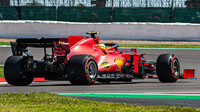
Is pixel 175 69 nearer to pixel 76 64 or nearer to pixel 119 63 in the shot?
pixel 119 63

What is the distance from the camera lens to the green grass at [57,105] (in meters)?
7.74

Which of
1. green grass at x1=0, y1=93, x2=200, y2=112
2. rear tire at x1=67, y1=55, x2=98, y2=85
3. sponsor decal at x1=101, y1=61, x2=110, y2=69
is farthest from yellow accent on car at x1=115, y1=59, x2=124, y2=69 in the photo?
green grass at x1=0, y1=93, x2=200, y2=112

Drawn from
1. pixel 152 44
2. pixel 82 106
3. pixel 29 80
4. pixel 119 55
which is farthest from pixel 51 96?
pixel 152 44

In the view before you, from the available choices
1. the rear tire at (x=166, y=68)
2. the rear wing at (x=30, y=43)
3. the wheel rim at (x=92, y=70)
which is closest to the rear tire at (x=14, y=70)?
the rear wing at (x=30, y=43)

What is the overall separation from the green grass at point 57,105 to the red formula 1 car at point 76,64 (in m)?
1.96

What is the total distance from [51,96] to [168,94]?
94.2 inches

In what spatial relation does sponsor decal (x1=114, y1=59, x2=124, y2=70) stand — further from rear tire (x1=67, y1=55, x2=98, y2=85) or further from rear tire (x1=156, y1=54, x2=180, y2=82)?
rear tire (x1=67, y1=55, x2=98, y2=85)

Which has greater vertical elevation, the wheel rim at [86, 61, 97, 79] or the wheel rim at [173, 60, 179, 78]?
the wheel rim at [86, 61, 97, 79]

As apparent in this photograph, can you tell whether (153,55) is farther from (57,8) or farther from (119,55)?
(57,8)

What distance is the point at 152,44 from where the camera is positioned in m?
30.5

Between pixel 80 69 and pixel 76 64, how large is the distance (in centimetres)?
14

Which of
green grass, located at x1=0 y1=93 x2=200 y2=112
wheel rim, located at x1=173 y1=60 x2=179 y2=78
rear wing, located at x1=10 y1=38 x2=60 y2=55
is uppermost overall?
rear wing, located at x1=10 y1=38 x2=60 y2=55

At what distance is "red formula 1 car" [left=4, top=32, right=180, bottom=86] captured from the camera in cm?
1163

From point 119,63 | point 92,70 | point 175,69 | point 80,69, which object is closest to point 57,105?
point 80,69
